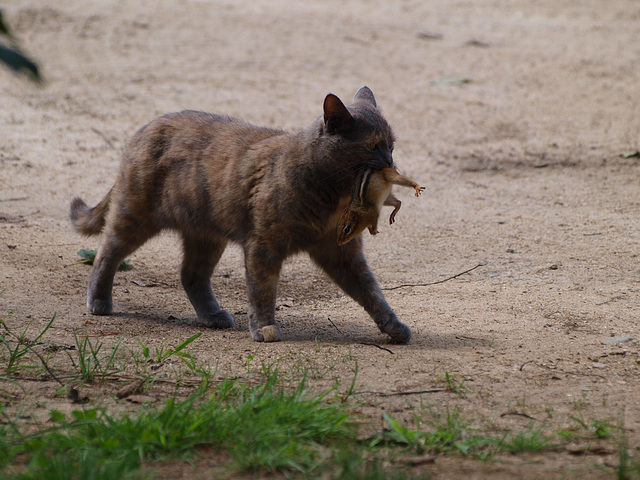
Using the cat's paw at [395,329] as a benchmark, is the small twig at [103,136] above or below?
above

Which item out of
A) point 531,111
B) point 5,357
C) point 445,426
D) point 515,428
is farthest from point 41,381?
point 531,111

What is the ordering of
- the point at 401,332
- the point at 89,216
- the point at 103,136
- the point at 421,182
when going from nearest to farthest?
1. the point at 401,332
2. the point at 89,216
3. the point at 421,182
4. the point at 103,136

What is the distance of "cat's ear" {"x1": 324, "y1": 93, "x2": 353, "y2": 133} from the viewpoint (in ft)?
13.6

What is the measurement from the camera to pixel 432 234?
6715 mm

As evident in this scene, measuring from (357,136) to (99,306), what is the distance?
2.13 meters

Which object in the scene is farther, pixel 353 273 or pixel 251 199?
pixel 353 273

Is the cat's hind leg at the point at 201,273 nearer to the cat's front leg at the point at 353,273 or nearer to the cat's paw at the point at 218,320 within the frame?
the cat's paw at the point at 218,320

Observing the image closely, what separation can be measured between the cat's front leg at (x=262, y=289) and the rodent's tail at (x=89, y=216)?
155 cm

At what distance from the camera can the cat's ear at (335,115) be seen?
4.14 meters

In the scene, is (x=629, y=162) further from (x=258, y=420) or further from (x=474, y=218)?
(x=258, y=420)

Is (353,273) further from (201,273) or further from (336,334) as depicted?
(201,273)

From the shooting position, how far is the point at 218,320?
494 centimetres

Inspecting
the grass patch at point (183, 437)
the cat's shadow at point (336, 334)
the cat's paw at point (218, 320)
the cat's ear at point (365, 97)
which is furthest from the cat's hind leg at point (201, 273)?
the grass patch at point (183, 437)

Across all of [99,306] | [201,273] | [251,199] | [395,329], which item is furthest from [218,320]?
[395,329]
